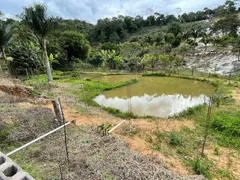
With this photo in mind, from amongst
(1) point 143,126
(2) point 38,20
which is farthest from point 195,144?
(2) point 38,20

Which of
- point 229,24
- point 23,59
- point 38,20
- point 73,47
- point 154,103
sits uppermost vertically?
point 229,24

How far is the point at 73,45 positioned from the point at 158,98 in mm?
16511

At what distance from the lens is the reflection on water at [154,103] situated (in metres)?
7.68

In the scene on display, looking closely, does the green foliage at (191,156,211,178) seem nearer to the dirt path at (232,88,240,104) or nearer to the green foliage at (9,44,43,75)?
the dirt path at (232,88,240,104)

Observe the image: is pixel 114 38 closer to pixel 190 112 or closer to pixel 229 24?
pixel 229 24

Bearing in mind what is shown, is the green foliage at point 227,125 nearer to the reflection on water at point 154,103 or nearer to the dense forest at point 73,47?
the reflection on water at point 154,103

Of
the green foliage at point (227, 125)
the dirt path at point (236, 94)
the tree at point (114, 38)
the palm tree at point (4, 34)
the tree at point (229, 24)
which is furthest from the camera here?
the tree at point (114, 38)

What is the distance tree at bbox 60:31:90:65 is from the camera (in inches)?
864

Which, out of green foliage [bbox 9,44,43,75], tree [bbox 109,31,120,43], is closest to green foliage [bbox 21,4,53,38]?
green foliage [bbox 9,44,43,75]

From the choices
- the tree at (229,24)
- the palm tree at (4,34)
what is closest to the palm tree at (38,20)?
the palm tree at (4,34)

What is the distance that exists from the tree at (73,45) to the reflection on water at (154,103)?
1433 centimetres

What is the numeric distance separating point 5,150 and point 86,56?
2169 centimetres

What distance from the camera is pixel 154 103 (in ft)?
29.2

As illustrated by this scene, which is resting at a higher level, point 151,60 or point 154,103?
point 151,60
